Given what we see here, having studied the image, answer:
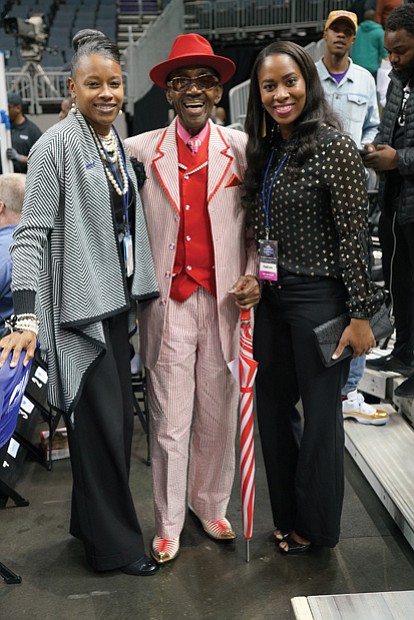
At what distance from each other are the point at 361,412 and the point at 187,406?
1.22 m

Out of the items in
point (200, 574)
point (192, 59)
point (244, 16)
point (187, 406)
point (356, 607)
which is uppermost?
point (244, 16)

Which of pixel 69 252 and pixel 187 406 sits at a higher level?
pixel 69 252

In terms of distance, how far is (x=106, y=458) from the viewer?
95.4 inches

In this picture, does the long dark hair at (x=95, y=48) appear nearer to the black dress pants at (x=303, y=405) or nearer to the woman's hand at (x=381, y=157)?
the black dress pants at (x=303, y=405)

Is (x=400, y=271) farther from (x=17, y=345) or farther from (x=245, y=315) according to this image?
(x=17, y=345)

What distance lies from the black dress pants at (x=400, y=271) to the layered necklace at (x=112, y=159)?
129 cm

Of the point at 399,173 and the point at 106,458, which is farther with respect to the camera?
the point at 399,173

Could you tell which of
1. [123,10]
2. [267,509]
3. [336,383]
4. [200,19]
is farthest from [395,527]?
[123,10]

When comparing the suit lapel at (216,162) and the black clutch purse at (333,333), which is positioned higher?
the suit lapel at (216,162)

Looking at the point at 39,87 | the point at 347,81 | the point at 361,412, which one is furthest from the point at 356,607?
the point at 39,87

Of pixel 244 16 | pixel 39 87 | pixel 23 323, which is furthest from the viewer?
pixel 244 16

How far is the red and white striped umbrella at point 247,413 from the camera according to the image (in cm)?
246

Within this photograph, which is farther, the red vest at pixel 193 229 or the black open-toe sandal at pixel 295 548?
the black open-toe sandal at pixel 295 548

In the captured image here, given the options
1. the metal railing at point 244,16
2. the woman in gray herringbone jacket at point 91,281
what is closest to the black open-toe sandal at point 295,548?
the woman in gray herringbone jacket at point 91,281
